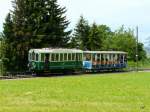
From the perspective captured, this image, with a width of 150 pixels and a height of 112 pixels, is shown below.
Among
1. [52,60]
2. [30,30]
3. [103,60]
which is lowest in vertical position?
[52,60]

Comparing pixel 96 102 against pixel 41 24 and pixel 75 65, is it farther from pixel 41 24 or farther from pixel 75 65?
pixel 41 24

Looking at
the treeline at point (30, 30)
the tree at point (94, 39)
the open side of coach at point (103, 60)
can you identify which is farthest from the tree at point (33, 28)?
the tree at point (94, 39)

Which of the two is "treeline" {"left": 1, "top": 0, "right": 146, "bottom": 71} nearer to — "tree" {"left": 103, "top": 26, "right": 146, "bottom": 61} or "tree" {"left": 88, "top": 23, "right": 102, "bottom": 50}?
"tree" {"left": 88, "top": 23, "right": 102, "bottom": 50}

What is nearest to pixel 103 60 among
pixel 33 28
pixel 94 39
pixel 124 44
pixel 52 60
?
pixel 33 28

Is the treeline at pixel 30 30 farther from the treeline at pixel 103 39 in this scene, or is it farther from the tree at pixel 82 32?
the tree at pixel 82 32

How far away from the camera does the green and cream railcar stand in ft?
167

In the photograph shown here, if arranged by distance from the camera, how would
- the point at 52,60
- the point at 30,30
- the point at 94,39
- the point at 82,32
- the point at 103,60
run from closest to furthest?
the point at 52,60
the point at 30,30
the point at 103,60
the point at 94,39
the point at 82,32

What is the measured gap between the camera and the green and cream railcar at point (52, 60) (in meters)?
50.8

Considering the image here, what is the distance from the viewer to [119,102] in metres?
17.4

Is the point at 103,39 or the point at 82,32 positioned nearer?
the point at 82,32

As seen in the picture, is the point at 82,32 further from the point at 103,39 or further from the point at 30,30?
the point at 30,30

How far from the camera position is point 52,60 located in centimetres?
5159

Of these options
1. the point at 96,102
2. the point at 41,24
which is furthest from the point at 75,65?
the point at 96,102

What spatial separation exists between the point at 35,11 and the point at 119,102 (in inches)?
1673
